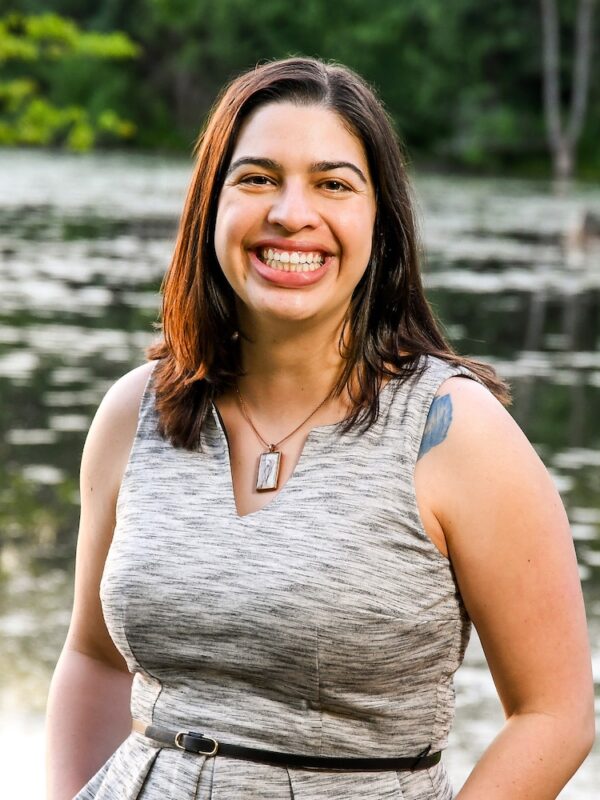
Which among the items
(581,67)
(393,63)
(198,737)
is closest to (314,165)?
(198,737)

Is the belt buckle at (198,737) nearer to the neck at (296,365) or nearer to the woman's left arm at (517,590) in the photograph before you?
the woman's left arm at (517,590)

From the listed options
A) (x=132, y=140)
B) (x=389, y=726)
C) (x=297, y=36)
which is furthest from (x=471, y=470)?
(x=297, y=36)

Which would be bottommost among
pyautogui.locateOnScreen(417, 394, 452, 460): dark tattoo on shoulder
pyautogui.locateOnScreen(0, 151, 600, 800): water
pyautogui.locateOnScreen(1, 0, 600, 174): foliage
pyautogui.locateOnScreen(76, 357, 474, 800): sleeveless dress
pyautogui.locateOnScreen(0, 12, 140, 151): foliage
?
pyautogui.locateOnScreen(0, 151, 600, 800): water

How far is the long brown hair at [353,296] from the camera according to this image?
2232mm

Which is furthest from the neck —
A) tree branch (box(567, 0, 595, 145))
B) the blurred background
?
tree branch (box(567, 0, 595, 145))

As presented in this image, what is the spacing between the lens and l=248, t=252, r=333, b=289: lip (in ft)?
7.23

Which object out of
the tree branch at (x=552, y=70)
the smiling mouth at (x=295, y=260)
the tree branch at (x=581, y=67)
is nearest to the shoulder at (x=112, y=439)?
the smiling mouth at (x=295, y=260)

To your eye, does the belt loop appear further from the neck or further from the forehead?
the forehead

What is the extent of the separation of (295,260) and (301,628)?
1.62 feet

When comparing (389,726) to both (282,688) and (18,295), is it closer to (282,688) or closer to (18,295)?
(282,688)

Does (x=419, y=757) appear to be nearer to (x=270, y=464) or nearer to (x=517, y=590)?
(x=517, y=590)

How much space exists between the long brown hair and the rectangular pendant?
0.33ft

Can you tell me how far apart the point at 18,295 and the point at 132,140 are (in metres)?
39.7

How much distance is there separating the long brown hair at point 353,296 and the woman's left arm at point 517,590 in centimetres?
18
